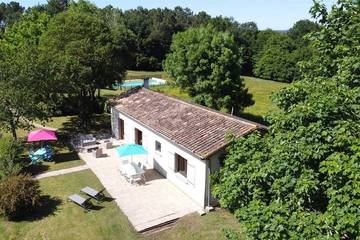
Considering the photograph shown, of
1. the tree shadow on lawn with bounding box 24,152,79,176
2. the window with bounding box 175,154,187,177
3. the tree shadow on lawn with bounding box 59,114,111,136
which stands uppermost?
the window with bounding box 175,154,187,177

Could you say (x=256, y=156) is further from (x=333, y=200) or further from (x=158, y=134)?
(x=158, y=134)

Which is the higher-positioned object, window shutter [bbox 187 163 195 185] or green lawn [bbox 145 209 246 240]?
window shutter [bbox 187 163 195 185]

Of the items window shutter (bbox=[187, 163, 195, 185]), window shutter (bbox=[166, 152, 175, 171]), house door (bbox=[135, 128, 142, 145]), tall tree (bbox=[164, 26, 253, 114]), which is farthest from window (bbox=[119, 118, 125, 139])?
window shutter (bbox=[187, 163, 195, 185])

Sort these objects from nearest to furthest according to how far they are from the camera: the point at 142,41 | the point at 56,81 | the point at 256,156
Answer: the point at 256,156 → the point at 56,81 → the point at 142,41

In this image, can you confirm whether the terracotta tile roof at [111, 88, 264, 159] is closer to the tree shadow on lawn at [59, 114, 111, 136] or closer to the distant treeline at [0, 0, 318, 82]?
the tree shadow on lawn at [59, 114, 111, 136]

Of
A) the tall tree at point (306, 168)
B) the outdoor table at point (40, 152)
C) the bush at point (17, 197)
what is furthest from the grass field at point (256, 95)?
the tall tree at point (306, 168)

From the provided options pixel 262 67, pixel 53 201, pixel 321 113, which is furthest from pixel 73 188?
pixel 262 67
